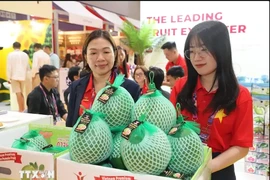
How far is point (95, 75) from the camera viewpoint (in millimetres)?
1636

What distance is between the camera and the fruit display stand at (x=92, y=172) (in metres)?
0.73

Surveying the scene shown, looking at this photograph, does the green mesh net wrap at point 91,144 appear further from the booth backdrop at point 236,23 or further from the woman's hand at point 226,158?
the booth backdrop at point 236,23

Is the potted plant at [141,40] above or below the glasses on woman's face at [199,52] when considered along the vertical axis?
above

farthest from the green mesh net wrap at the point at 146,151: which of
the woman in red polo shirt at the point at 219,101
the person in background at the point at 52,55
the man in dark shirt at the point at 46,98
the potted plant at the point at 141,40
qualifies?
the person in background at the point at 52,55

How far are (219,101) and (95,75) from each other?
2.38 ft

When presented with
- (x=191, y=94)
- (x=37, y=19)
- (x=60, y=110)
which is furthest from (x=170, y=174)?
(x=37, y=19)

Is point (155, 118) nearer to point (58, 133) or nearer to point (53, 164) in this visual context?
point (53, 164)

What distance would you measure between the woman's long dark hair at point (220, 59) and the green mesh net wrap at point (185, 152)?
462 mm

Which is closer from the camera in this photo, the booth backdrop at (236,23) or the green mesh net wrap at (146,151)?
the green mesh net wrap at (146,151)

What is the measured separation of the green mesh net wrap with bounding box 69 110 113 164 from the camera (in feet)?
2.55

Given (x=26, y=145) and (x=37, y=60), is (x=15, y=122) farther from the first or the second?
(x=37, y=60)

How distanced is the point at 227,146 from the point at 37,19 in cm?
608

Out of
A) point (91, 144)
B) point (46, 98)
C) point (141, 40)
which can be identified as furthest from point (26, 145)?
point (141, 40)

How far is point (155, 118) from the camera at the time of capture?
829 millimetres
